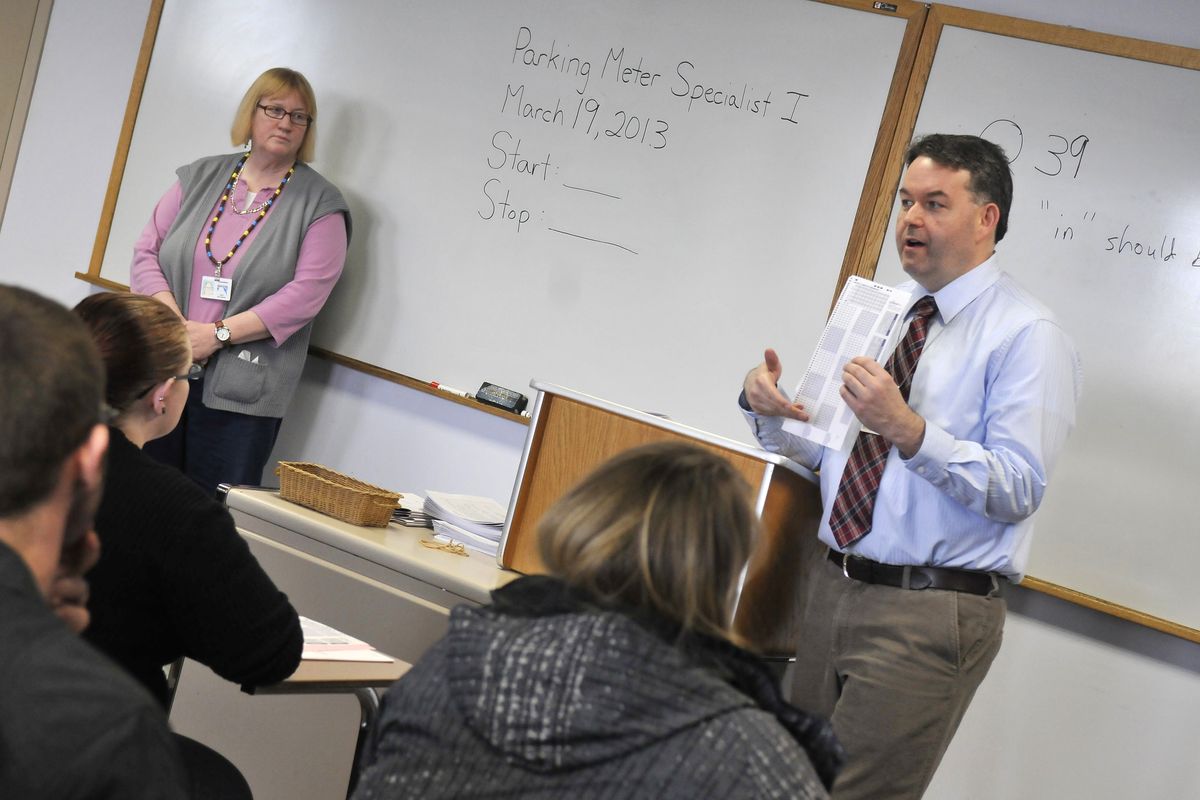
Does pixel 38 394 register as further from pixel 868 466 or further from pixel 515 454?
pixel 515 454

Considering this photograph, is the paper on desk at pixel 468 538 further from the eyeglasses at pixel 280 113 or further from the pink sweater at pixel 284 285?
the eyeglasses at pixel 280 113

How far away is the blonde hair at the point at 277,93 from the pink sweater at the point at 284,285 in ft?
0.53

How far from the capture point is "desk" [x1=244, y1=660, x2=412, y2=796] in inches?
73.4

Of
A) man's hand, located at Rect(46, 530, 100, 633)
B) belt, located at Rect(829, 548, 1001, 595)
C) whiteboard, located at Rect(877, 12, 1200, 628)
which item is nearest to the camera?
man's hand, located at Rect(46, 530, 100, 633)

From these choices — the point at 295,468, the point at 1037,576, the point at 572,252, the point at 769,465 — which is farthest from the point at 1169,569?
the point at 295,468

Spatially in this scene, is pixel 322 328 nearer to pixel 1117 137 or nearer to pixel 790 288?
pixel 790 288

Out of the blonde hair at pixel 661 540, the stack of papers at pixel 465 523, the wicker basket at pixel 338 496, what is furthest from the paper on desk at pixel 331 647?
the blonde hair at pixel 661 540

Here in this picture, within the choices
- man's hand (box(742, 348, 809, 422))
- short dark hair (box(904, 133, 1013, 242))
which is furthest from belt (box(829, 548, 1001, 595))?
short dark hair (box(904, 133, 1013, 242))

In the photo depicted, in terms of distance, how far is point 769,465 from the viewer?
2.30 meters

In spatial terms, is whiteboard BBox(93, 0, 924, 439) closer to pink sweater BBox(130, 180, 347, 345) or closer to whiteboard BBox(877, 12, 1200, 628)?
pink sweater BBox(130, 180, 347, 345)

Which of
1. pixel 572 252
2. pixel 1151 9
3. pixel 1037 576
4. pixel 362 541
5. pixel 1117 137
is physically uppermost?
pixel 1151 9

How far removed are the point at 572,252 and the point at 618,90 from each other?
0.52 meters

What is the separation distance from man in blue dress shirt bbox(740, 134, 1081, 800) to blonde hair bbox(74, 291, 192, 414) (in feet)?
3.61

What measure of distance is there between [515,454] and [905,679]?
1857 mm
